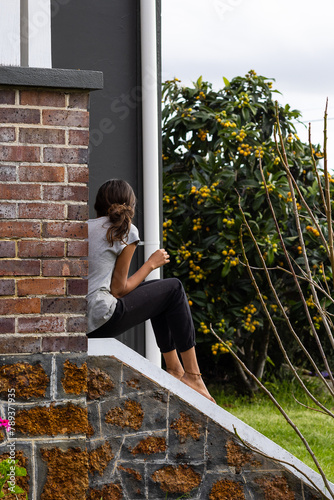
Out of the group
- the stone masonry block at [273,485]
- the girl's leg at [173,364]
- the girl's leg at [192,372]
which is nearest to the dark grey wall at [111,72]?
the girl's leg at [173,364]

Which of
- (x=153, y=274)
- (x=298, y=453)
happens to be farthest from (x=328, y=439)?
(x=153, y=274)

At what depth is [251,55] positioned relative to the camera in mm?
9102

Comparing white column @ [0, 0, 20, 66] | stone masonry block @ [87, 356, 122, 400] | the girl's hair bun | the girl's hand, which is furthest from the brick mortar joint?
stone masonry block @ [87, 356, 122, 400]

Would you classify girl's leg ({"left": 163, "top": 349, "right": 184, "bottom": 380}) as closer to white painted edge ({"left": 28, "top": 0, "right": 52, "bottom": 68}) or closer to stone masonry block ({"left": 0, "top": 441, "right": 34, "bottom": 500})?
stone masonry block ({"left": 0, "top": 441, "right": 34, "bottom": 500})

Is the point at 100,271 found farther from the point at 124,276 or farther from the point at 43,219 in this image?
the point at 43,219

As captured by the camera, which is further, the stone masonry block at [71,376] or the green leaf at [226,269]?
the green leaf at [226,269]

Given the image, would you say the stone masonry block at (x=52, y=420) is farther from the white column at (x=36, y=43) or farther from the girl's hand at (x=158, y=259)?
the white column at (x=36, y=43)

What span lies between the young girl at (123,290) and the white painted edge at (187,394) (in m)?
0.19

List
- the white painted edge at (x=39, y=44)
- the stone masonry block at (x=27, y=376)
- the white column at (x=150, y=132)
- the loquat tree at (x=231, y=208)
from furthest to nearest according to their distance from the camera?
the loquat tree at (x=231, y=208)
the white column at (x=150, y=132)
the white painted edge at (x=39, y=44)
the stone masonry block at (x=27, y=376)

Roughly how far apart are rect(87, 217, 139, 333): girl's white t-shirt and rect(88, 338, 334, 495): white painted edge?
17 cm

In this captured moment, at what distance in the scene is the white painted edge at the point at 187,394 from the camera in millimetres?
2758

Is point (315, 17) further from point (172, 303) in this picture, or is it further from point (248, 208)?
point (172, 303)

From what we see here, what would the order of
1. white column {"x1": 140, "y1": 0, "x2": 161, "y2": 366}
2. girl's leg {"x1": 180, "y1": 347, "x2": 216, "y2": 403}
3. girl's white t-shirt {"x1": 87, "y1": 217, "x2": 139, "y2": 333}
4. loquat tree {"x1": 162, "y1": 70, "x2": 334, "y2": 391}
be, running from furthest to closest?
loquat tree {"x1": 162, "y1": 70, "x2": 334, "y2": 391}
white column {"x1": 140, "y1": 0, "x2": 161, "y2": 366}
girl's leg {"x1": 180, "y1": 347, "x2": 216, "y2": 403}
girl's white t-shirt {"x1": 87, "y1": 217, "x2": 139, "y2": 333}

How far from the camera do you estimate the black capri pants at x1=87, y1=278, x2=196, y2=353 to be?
299 cm
